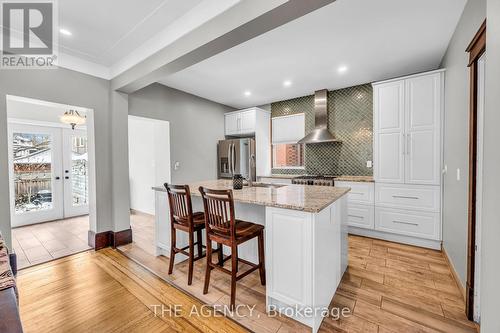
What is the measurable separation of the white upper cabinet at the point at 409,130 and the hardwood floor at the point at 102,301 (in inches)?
121

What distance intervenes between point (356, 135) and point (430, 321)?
10.1ft

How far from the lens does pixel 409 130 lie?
3209mm

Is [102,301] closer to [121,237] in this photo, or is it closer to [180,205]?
[180,205]

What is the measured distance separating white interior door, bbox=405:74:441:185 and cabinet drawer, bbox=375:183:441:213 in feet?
0.34

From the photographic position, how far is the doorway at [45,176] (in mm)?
3947

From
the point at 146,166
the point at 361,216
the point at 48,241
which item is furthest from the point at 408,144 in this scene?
the point at 48,241

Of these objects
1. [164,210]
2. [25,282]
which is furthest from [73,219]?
[164,210]

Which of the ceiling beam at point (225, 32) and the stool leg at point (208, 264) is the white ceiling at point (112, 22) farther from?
the stool leg at point (208, 264)

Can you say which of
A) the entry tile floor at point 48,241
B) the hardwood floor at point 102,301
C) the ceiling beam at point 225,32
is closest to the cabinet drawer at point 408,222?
the hardwood floor at point 102,301

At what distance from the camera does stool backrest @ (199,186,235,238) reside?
6.01 feet

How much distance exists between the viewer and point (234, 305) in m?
1.90

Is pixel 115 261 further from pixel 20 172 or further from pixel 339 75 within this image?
pixel 339 75

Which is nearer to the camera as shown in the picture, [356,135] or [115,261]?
[115,261]

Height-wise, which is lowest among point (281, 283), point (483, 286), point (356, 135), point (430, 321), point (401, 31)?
point (430, 321)
